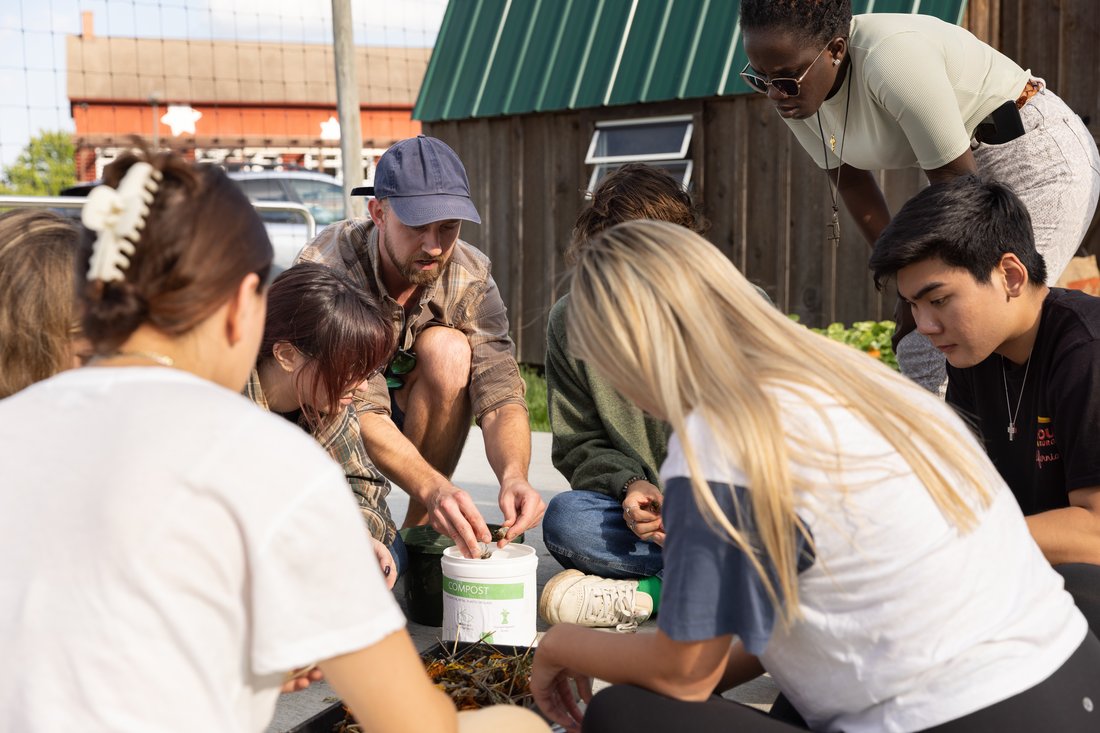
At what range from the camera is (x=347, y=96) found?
8.71 m

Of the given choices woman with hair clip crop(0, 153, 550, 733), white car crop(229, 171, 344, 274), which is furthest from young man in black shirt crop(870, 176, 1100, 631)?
white car crop(229, 171, 344, 274)

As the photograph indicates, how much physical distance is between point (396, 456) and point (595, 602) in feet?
2.41

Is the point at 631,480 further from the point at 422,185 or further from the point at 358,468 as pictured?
the point at 422,185

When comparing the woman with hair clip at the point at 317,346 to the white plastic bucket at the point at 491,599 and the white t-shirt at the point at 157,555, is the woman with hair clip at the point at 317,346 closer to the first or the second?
the white plastic bucket at the point at 491,599

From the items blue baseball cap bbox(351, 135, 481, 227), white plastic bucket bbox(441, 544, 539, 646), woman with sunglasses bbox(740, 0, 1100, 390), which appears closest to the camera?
white plastic bucket bbox(441, 544, 539, 646)

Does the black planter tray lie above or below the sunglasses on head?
below

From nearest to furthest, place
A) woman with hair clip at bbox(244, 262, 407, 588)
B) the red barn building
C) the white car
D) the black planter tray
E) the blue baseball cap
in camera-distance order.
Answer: the black planter tray → woman with hair clip at bbox(244, 262, 407, 588) → the blue baseball cap → the white car → the red barn building

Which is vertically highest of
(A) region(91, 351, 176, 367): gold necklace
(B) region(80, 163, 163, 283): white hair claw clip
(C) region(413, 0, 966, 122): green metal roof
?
(C) region(413, 0, 966, 122): green metal roof

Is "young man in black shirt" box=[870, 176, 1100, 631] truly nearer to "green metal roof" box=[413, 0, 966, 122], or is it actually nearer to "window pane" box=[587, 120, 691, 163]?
"green metal roof" box=[413, 0, 966, 122]

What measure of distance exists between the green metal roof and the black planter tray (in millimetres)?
5600

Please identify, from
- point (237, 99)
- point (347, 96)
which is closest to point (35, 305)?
point (347, 96)

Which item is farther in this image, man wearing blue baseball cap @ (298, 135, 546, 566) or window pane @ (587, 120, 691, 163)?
window pane @ (587, 120, 691, 163)

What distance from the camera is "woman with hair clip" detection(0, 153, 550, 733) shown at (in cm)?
133

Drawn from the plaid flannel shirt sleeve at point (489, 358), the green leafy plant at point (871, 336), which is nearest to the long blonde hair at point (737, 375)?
the plaid flannel shirt sleeve at point (489, 358)
